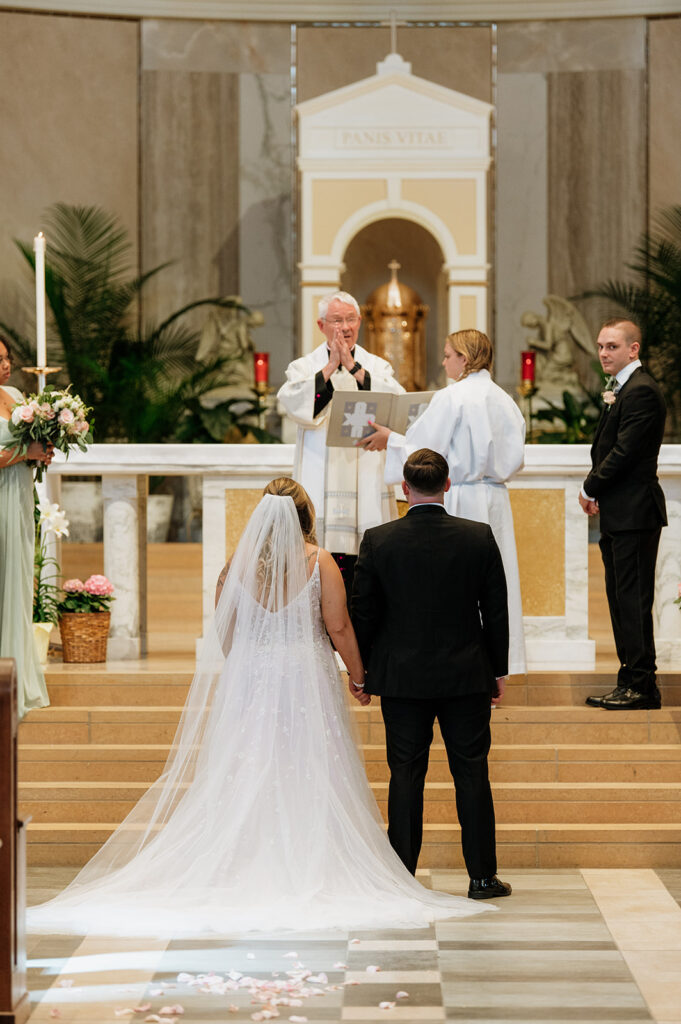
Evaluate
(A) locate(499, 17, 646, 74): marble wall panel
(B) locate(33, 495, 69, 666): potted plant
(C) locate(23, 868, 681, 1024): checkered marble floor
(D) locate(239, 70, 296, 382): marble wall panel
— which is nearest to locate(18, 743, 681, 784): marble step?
(B) locate(33, 495, 69, 666): potted plant

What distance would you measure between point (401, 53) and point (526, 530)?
8.39m

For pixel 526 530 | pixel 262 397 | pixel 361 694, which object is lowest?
pixel 361 694

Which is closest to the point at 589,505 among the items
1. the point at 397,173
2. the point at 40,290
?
the point at 40,290

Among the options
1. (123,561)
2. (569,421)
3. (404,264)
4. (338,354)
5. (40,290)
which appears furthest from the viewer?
(404,264)

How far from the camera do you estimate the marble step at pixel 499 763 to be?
5.51m

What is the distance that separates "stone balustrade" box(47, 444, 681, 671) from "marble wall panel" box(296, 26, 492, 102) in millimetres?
7862

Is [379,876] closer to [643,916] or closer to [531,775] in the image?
[643,916]

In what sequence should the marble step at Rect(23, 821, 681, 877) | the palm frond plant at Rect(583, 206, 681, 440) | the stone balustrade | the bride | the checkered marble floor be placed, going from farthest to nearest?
the palm frond plant at Rect(583, 206, 681, 440)
the stone balustrade
the marble step at Rect(23, 821, 681, 877)
the bride
the checkered marble floor

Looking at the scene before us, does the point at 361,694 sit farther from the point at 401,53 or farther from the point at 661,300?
the point at 401,53

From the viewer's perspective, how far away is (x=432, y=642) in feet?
14.6

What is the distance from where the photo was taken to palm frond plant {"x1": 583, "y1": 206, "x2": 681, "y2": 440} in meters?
12.2

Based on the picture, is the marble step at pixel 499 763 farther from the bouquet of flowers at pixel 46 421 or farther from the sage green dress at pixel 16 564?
the bouquet of flowers at pixel 46 421

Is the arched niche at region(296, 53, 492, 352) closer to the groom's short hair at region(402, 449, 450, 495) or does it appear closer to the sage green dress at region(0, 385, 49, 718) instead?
the sage green dress at region(0, 385, 49, 718)

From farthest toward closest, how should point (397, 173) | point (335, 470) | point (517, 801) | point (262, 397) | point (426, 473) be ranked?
point (397, 173) < point (262, 397) < point (335, 470) < point (517, 801) < point (426, 473)
